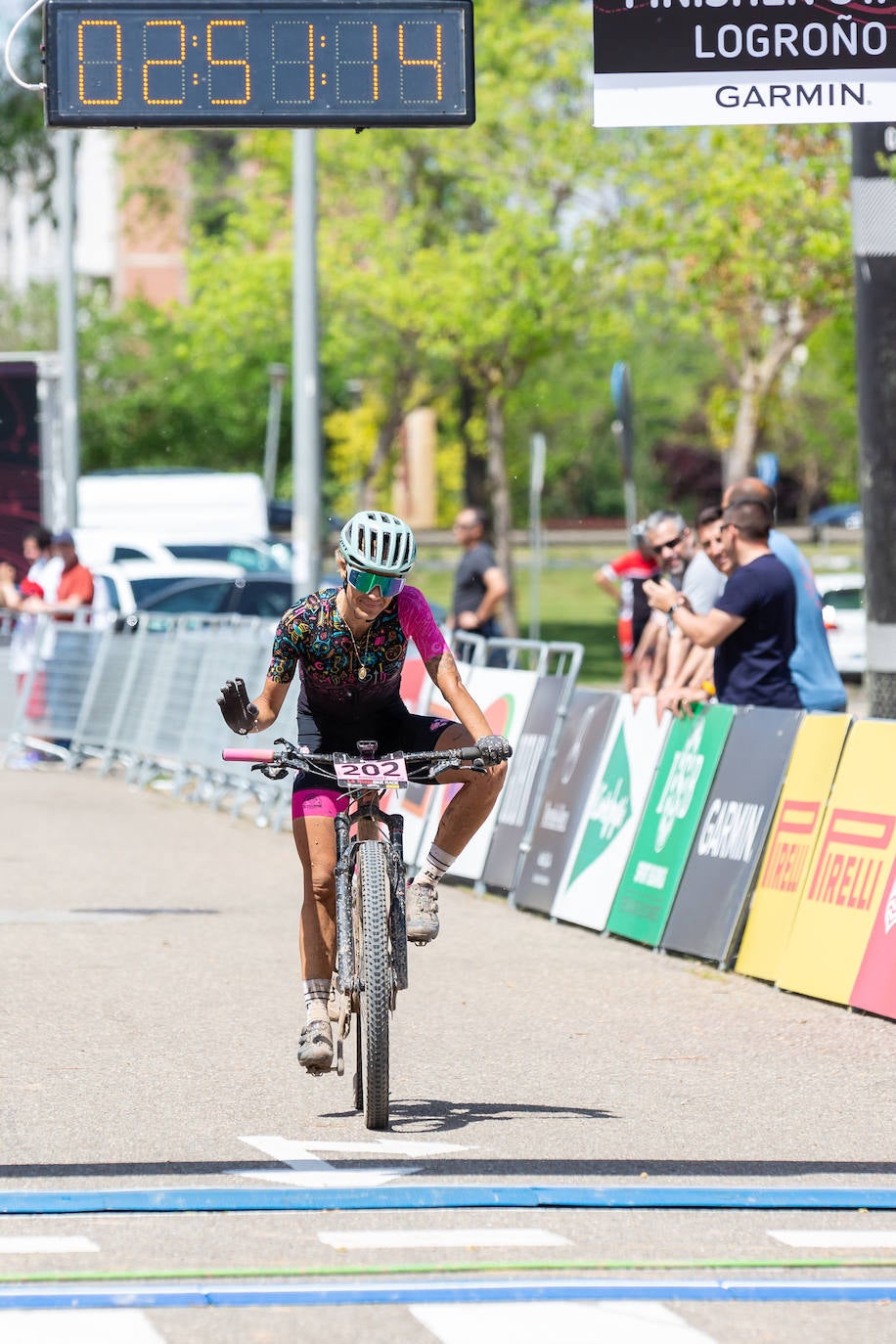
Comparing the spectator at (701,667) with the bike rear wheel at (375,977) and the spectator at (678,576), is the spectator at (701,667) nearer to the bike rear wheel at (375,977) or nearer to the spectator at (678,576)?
the spectator at (678,576)

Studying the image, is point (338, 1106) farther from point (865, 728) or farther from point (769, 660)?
point (769, 660)

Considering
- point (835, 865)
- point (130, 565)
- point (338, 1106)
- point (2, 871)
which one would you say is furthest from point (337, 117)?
point (130, 565)

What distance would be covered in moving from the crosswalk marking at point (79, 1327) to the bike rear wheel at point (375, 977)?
6.30ft

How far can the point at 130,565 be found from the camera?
2944cm

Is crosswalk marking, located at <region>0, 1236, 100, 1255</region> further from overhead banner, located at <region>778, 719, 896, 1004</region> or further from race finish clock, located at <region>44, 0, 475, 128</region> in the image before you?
overhead banner, located at <region>778, 719, 896, 1004</region>

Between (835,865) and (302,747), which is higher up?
(302,747)

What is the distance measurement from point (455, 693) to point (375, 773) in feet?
1.13

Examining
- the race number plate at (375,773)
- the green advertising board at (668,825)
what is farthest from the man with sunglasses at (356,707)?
the green advertising board at (668,825)

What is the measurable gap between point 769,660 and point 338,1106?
4137mm

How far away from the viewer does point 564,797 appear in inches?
505

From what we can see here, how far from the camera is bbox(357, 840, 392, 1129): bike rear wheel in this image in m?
7.04

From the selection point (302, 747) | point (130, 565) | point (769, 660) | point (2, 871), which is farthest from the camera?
point (130, 565)

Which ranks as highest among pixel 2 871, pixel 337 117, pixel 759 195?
pixel 759 195

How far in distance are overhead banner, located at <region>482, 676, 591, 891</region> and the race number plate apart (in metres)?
6.06
